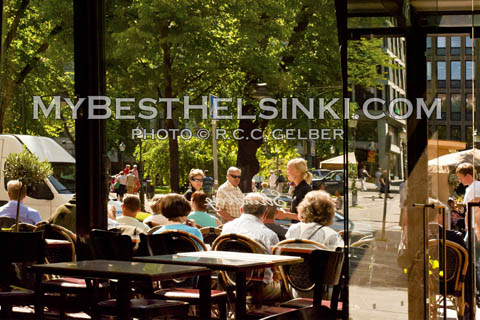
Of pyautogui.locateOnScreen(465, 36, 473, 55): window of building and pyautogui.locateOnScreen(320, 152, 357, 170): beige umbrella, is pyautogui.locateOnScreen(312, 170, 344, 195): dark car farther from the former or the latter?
pyautogui.locateOnScreen(465, 36, 473, 55): window of building

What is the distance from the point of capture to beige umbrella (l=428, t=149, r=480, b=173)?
4496mm

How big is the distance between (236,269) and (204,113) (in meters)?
3.02

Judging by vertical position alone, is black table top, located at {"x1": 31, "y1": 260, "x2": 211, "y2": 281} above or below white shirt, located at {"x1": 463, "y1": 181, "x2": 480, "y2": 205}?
below

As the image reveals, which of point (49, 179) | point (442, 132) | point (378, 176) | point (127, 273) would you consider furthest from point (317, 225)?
point (49, 179)

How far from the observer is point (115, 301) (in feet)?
17.1

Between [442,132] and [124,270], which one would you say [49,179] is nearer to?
[124,270]

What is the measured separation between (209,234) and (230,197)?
1.39ft

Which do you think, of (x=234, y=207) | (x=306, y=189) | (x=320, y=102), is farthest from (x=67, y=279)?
(x=320, y=102)

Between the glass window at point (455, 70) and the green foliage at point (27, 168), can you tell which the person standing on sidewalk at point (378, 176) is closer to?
the glass window at point (455, 70)

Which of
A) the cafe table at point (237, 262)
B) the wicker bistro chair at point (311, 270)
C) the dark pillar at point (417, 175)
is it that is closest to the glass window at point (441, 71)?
the dark pillar at point (417, 175)

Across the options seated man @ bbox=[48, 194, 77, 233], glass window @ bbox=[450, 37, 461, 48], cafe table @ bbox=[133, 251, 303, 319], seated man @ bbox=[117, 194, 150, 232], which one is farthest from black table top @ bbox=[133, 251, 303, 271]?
seated man @ bbox=[48, 194, 77, 233]

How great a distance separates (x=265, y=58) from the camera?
7391 millimetres

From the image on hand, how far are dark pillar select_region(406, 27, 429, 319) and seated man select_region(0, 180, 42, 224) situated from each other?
163 inches

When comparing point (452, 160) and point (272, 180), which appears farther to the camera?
point (272, 180)
